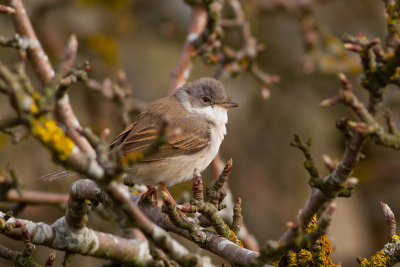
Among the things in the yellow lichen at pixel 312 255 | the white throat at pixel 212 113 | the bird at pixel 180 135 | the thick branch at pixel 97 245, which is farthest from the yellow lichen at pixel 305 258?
the white throat at pixel 212 113

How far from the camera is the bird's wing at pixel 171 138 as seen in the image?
179 inches

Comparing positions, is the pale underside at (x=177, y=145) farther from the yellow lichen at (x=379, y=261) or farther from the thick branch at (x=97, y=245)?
the yellow lichen at (x=379, y=261)

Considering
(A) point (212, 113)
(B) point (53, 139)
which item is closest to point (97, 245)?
(B) point (53, 139)

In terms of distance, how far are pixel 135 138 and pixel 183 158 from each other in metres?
0.51

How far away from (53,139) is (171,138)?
2.85 metres

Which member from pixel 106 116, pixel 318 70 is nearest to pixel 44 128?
pixel 106 116

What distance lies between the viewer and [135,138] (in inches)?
182

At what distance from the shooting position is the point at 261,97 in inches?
313

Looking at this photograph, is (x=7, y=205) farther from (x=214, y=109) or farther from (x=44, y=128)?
(x=44, y=128)

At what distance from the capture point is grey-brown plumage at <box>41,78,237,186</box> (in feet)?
14.7

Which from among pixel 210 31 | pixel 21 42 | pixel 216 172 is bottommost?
pixel 216 172

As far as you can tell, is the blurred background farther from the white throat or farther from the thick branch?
the thick branch

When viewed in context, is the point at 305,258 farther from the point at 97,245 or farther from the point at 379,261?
the point at 97,245

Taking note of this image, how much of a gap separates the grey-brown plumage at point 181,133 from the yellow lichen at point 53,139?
2.23m
